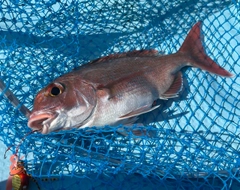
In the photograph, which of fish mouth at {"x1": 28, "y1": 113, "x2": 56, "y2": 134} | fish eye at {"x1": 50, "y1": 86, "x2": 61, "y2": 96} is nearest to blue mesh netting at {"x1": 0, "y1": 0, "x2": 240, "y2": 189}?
fish mouth at {"x1": 28, "y1": 113, "x2": 56, "y2": 134}

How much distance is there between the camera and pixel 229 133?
2926mm

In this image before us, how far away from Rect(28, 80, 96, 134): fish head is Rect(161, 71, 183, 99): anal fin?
0.66 m

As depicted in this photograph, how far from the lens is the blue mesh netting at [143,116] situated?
246 cm

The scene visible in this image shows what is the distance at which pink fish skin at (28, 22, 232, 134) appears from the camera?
7.86 ft

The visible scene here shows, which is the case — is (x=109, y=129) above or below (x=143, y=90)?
below

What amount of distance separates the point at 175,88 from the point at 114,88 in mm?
593

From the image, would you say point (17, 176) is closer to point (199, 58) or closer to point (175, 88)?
point (175, 88)

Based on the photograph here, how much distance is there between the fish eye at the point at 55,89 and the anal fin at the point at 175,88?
0.85 meters

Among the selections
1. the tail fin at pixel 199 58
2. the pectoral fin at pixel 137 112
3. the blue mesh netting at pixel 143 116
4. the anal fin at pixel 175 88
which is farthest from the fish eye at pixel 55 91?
the tail fin at pixel 199 58

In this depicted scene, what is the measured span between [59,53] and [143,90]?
94 centimetres

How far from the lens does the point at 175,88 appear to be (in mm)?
2887

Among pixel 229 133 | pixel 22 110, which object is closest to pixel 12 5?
pixel 22 110

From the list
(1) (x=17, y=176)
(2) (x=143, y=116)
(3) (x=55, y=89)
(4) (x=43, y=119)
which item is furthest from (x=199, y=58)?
(1) (x=17, y=176)

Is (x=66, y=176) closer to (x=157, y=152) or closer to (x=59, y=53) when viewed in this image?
(x=157, y=152)
